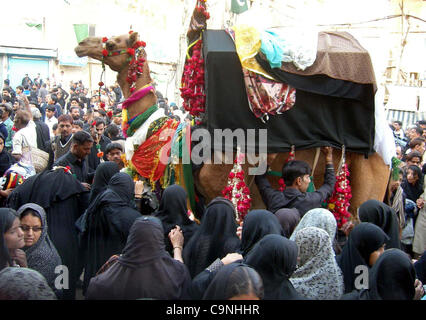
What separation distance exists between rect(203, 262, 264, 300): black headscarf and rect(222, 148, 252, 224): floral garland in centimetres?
242

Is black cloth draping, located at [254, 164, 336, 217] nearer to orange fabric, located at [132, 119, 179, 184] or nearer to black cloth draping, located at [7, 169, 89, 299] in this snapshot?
orange fabric, located at [132, 119, 179, 184]

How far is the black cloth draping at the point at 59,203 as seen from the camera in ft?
13.9

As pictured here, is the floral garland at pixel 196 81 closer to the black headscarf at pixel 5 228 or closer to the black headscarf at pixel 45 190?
the black headscarf at pixel 45 190

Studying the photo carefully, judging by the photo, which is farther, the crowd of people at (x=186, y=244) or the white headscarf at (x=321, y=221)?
the white headscarf at (x=321, y=221)

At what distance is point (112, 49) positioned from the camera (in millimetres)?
5426

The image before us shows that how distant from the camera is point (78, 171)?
207 inches

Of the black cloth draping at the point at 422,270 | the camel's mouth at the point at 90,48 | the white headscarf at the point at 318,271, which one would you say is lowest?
the black cloth draping at the point at 422,270

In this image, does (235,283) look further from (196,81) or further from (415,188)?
(415,188)

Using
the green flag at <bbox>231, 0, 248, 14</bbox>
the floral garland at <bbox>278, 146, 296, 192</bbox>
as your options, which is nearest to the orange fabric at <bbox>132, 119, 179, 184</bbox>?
the floral garland at <bbox>278, 146, 296, 192</bbox>

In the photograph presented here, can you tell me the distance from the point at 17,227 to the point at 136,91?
8.33 ft

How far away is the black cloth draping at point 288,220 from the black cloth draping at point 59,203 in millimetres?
1839

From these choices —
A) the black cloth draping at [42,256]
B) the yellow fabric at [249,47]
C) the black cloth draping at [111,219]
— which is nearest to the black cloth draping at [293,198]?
the yellow fabric at [249,47]
